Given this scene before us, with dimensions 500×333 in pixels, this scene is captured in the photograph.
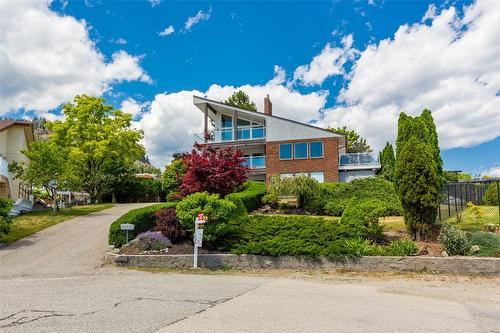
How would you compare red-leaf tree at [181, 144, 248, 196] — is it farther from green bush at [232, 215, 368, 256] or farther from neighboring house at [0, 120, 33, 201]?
neighboring house at [0, 120, 33, 201]

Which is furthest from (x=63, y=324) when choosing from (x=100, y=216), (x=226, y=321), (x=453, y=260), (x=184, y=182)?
(x=100, y=216)

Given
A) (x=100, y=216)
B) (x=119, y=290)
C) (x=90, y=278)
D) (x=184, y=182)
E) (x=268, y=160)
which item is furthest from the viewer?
(x=268, y=160)

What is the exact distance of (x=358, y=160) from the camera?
3300 centimetres

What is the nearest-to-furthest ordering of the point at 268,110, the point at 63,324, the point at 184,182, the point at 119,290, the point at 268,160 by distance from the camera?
the point at 63,324, the point at 119,290, the point at 184,182, the point at 268,160, the point at 268,110

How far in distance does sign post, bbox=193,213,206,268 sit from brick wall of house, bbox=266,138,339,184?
19911 mm

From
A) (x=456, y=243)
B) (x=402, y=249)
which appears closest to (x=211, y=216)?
(x=402, y=249)

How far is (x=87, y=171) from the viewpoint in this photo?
1374 inches

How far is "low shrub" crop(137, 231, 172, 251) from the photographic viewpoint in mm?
12742

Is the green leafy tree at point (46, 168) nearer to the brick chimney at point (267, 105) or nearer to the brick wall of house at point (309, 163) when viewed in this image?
the brick wall of house at point (309, 163)

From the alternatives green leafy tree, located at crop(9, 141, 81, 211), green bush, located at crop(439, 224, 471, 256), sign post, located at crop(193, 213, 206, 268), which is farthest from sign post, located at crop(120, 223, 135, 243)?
green leafy tree, located at crop(9, 141, 81, 211)

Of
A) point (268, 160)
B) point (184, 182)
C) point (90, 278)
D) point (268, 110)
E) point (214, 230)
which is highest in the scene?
point (268, 110)

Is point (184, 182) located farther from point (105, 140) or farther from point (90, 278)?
point (105, 140)

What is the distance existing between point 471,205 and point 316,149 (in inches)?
693

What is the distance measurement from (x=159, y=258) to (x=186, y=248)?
1005 millimetres
